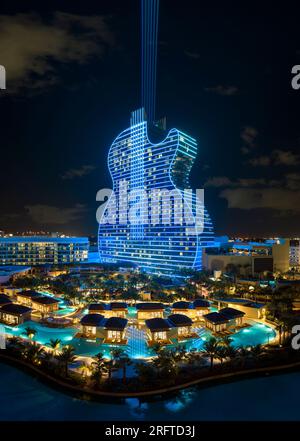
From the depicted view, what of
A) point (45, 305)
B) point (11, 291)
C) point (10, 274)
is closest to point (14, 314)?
point (45, 305)

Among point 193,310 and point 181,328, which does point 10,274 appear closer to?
point 193,310

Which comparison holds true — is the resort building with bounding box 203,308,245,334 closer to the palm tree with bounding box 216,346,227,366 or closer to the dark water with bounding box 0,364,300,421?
the palm tree with bounding box 216,346,227,366

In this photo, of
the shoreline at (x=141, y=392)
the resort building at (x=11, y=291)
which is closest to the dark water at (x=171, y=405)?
the shoreline at (x=141, y=392)

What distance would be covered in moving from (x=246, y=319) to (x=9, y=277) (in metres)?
26.4

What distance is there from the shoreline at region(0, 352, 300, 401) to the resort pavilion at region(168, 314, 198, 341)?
4.81 meters

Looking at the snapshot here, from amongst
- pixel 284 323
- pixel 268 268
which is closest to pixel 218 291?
pixel 284 323

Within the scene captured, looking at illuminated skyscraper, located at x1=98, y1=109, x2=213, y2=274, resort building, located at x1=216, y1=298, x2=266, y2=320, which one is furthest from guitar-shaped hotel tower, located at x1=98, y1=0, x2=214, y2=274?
resort building, located at x1=216, y1=298, x2=266, y2=320

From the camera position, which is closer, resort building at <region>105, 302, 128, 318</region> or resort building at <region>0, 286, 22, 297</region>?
resort building at <region>105, 302, 128, 318</region>

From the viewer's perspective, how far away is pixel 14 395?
1188 cm

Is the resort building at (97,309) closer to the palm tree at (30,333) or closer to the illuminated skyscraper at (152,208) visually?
the palm tree at (30,333)

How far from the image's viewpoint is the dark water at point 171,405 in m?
10.7

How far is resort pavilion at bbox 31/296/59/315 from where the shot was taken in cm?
2309

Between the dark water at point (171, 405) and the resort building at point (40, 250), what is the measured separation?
4566cm

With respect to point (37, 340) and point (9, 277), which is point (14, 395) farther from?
point (9, 277)
